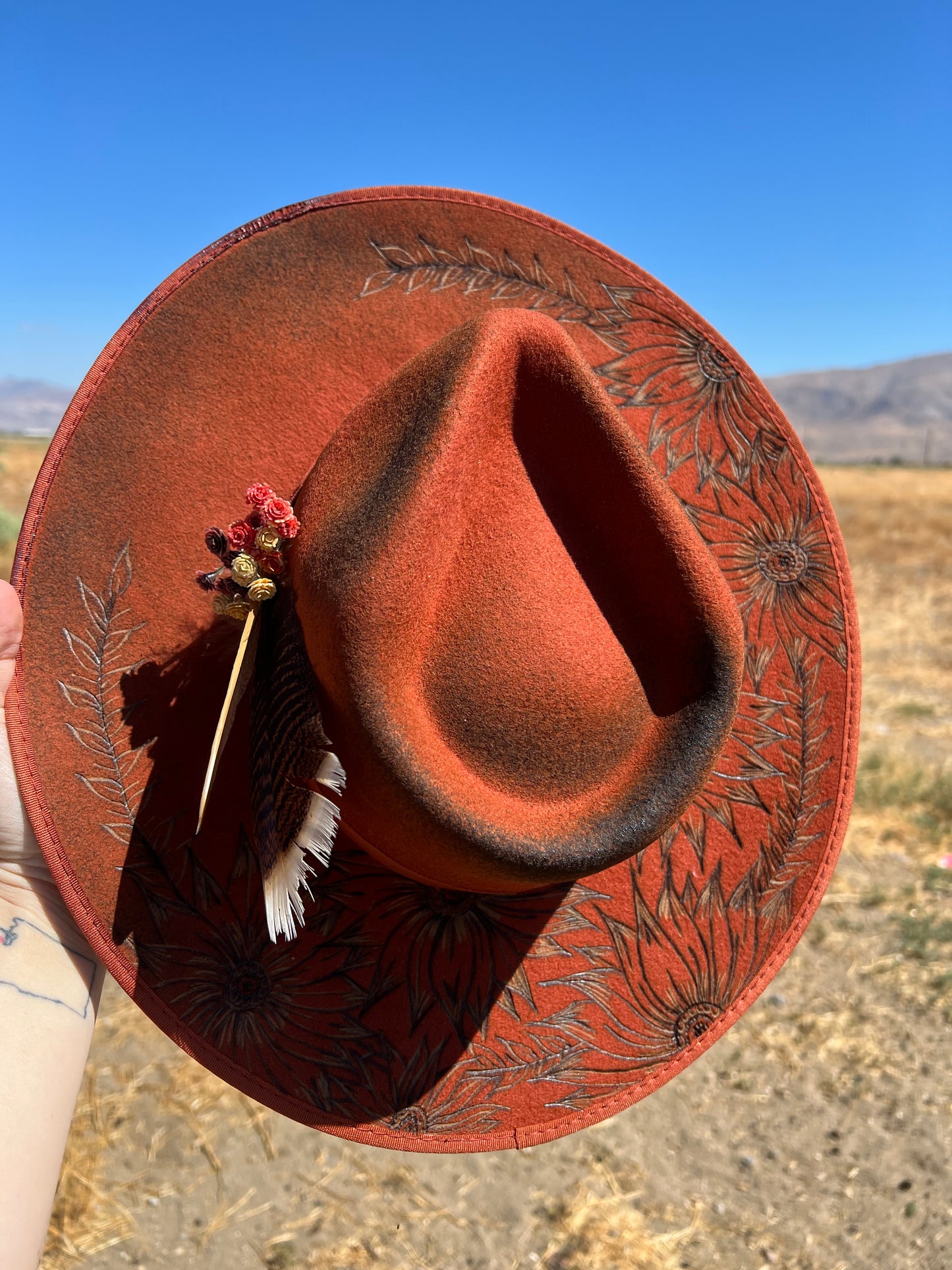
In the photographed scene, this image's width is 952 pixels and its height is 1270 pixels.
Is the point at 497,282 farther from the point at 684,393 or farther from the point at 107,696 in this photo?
the point at 107,696

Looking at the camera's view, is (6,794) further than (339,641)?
Yes

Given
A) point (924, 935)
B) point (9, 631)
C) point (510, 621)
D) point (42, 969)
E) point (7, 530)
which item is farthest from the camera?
point (7, 530)

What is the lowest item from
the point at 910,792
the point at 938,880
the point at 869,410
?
the point at 938,880

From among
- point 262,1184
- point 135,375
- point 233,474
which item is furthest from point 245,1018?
point 262,1184

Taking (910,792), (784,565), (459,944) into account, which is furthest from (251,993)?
(910,792)

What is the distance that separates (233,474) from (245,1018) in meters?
0.88

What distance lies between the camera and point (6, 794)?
1496 mm

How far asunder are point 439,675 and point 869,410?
143m

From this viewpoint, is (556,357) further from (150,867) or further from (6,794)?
(6,794)

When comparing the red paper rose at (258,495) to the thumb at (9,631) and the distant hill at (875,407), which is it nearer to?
the thumb at (9,631)

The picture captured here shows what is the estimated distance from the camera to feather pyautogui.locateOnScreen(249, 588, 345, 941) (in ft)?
4.03

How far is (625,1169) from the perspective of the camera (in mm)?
2908

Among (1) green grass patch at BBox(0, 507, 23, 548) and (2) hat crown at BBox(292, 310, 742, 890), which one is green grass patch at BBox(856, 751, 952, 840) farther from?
(1) green grass patch at BBox(0, 507, 23, 548)

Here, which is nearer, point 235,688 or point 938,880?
point 235,688
